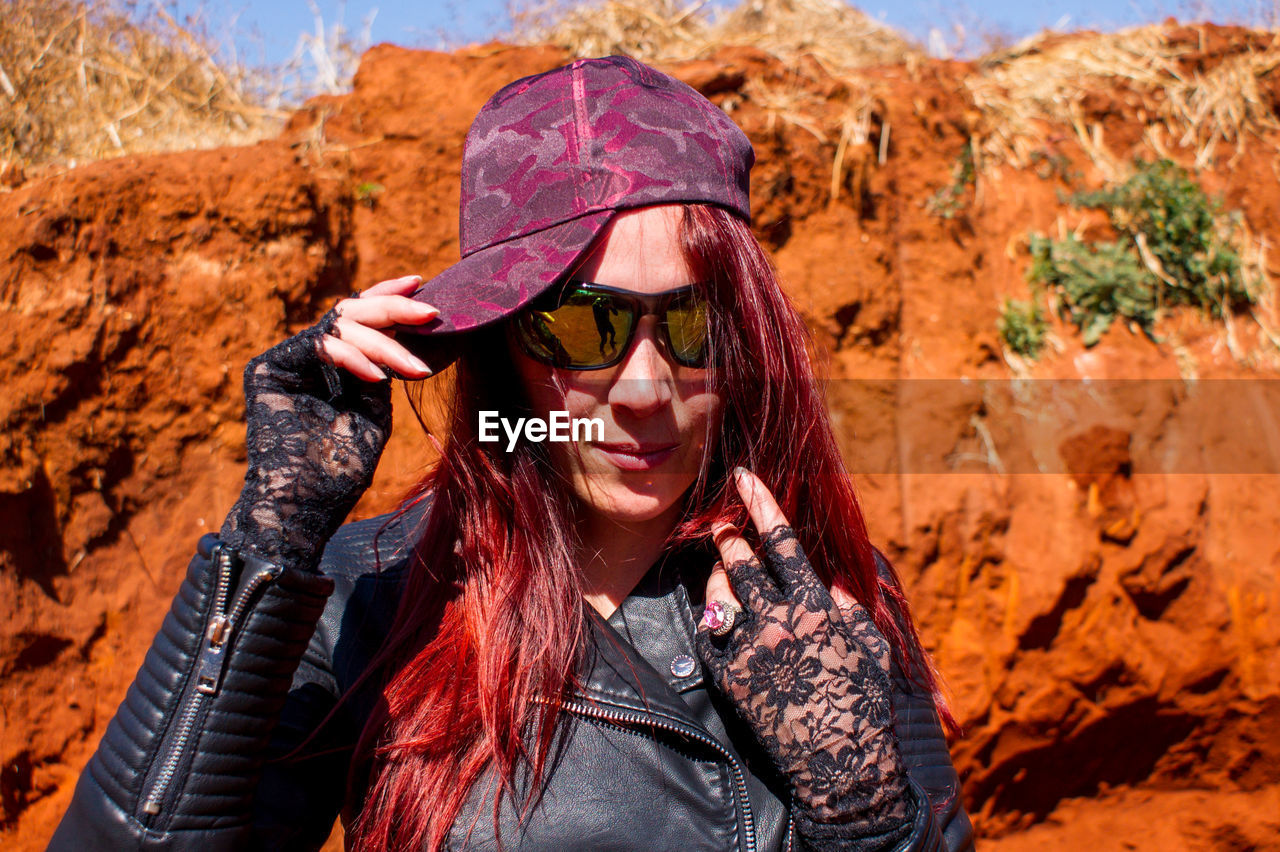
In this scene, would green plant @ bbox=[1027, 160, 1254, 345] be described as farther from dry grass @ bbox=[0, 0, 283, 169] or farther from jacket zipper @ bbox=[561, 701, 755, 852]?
dry grass @ bbox=[0, 0, 283, 169]

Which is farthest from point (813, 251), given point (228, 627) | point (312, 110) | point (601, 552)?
point (228, 627)

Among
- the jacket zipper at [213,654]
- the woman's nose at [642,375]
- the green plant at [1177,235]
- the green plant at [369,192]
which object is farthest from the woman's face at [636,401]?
the green plant at [1177,235]

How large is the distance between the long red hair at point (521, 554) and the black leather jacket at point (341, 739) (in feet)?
0.22

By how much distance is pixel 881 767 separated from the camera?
1.32 m

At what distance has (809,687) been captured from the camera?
4.47 ft

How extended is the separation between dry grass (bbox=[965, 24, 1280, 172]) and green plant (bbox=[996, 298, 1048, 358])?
874 mm

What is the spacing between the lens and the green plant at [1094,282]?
434cm

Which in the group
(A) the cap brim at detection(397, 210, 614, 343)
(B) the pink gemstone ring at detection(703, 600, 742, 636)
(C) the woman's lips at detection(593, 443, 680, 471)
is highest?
(A) the cap brim at detection(397, 210, 614, 343)

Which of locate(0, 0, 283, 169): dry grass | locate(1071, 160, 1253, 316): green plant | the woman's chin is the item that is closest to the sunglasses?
the woman's chin

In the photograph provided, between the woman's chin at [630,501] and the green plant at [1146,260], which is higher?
the green plant at [1146,260]

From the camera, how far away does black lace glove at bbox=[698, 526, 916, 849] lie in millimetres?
1310

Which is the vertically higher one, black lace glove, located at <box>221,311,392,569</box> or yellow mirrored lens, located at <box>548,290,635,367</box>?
yellow mirrored lens, located at <box>548,290,635,367</box>

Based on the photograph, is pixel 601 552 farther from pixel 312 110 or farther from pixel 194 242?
pixel 312 110

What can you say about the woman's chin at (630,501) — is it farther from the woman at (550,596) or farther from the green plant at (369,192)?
the green plant at (369,192)
